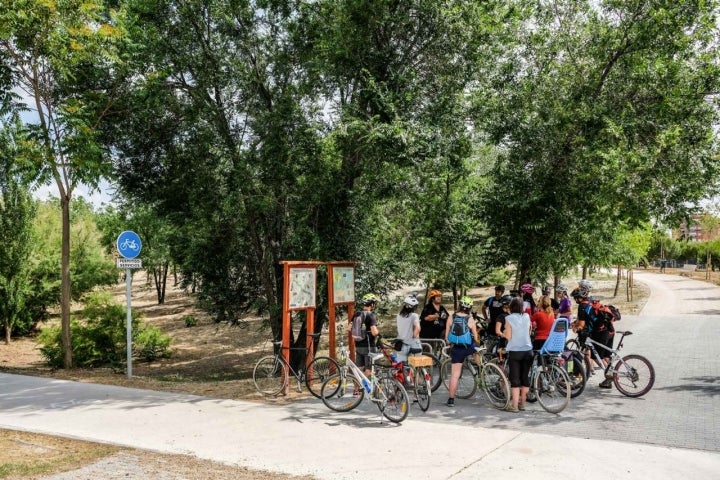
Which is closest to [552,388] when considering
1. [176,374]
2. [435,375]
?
[435,375]

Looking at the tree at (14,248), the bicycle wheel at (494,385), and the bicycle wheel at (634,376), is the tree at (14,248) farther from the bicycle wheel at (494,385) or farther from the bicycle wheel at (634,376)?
the bicycle wheel at (634,376)

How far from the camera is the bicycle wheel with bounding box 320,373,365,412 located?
8.90 m

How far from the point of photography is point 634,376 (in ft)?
32.1

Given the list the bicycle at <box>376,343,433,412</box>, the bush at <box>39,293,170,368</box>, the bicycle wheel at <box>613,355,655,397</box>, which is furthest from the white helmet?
the bush at <box>39,293,170,368</box>

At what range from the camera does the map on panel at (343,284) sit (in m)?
11.4

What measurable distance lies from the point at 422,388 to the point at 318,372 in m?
1.94

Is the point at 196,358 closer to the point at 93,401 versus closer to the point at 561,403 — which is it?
the point at 93,401

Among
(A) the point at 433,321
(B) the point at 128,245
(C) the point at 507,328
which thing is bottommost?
(A) the point at 433,321

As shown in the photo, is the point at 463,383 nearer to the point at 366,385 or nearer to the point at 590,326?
the point at 590,326

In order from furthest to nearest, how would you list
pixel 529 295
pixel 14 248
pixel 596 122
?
pixel 14 248 < pixel 596 122 < pixel 529 295

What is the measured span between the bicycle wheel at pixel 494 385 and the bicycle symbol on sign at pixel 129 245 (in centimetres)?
709

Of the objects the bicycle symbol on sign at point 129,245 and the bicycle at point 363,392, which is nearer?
the bicycle at point 363,392

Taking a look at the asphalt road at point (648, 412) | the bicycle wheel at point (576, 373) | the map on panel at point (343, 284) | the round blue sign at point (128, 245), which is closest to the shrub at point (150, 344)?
the round blue sign at point (128, 245)

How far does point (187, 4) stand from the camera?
1340 cm
